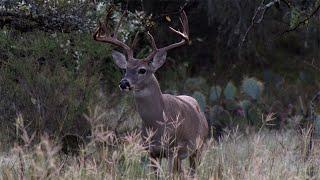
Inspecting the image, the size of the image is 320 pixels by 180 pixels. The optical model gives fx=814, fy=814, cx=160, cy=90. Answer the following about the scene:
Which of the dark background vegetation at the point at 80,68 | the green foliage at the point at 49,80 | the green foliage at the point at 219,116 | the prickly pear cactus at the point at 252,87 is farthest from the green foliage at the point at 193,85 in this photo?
the green foliage at the point at 49,80

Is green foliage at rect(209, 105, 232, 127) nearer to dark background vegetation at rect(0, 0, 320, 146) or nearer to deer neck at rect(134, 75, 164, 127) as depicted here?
dark background vegetation at rect(0, 0, 320, 146)

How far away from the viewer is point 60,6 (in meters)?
9.69

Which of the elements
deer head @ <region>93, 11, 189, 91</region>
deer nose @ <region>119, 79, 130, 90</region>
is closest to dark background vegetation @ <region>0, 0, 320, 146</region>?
deer head @ <region>93, 11, 189, 91</region>

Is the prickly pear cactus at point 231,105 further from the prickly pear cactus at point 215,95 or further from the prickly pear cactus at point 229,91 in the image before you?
the prickly pear cactus at point 215,95

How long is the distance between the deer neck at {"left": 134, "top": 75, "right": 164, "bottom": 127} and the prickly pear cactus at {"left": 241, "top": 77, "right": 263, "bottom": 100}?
3.98 metres

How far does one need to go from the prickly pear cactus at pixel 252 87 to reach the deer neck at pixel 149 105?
3984mm

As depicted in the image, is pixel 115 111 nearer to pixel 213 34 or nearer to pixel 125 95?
pixel 125 95

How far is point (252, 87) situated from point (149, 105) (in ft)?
13.9

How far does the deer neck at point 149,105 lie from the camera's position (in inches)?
328

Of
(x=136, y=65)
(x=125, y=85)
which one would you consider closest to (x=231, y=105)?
(x=136, y=65)

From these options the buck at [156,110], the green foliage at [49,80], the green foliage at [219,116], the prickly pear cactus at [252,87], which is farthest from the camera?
the prickly pear cactus at [252,87]

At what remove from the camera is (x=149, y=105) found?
8352 mm

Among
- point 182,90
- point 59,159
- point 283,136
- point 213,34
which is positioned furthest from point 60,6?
point 213,34

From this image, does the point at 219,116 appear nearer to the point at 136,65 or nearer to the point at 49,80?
the point at 136,65
